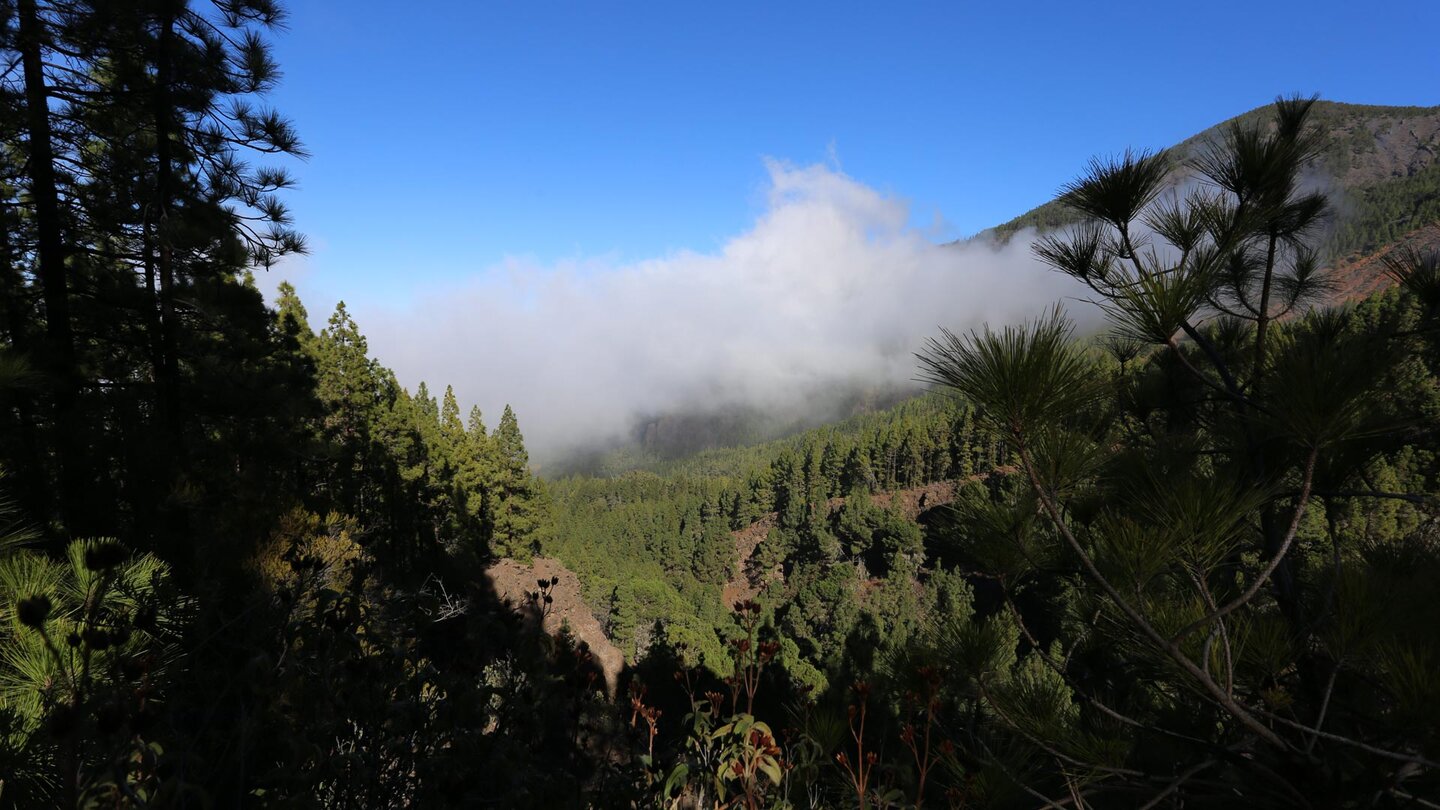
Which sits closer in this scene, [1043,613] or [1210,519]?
[1210,519]

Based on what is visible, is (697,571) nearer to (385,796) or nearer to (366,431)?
(366,431)

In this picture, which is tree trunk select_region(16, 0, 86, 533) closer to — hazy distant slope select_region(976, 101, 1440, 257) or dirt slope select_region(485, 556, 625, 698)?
dirt slope select_region(485, 556, 625, 698)

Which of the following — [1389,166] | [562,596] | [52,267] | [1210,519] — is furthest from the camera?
[1389,166]

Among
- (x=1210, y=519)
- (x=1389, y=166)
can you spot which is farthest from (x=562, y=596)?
(x=1389, y=166)

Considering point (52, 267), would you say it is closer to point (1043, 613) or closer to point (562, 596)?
point (1043, 613)

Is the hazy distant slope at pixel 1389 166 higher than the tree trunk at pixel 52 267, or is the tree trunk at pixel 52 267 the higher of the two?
the hazy distant slope at pixel 1389 166

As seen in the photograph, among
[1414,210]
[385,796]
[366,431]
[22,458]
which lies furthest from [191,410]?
[1414,210]

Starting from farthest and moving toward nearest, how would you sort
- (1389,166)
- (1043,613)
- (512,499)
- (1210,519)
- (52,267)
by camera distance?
(1389,166), (512,499), (52,267), (1043,613), (1210,519)

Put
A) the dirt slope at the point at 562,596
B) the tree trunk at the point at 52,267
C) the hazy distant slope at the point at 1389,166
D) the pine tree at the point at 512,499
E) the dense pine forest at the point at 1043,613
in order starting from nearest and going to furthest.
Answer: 1. the dense pine forest at the point at 1043,613
2. the tree trunk at the point at 52,267
3. the dirt slope at the point at 562,596
4. the pine tree at the point at 512,499
5. the hazy distant slope at the point at 1389,166

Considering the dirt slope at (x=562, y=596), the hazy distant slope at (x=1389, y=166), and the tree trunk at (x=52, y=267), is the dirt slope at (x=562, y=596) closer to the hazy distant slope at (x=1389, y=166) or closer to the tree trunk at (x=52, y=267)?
the tree trunk at (x=52, y=267)

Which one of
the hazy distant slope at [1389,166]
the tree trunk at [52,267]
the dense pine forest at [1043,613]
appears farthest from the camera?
the hazy distant slope at [1389,166]

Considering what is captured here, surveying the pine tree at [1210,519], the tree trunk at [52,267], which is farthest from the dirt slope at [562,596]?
the pine tree at [1210,519]

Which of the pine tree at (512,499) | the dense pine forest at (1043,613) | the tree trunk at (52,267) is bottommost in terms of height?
the pine tree at (512,499)

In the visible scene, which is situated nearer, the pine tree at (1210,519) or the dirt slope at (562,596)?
the pine tree at (1210,519)
